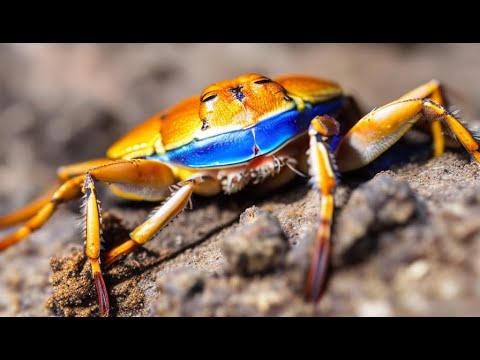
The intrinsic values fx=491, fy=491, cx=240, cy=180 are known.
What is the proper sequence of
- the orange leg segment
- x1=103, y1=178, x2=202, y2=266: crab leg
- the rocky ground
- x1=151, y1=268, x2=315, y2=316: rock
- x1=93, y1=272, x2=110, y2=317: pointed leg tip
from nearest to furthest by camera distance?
1. the rocky ground
2. x1=151, y1=268, x2=315, y2=316: rock
3. x1=93, y1=272, x2=110, y2=317: pointed leg tip
4. x1=103, y1=178, x2=202, y2=266: crab leg
5. the orange leg segment

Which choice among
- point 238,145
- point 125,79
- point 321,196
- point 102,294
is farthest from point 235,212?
point 125,79

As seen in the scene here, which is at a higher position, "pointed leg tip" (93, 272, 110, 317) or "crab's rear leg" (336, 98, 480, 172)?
"crab's rear leg" (336, 98, 480, 172)

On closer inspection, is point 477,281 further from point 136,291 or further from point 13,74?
point 13,74

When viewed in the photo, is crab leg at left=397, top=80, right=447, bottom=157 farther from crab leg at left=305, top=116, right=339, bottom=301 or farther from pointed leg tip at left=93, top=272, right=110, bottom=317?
pointed leg tip at left=93, top=272, right=110, bottom=317

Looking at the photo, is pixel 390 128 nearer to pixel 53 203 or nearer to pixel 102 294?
pixel 102 294

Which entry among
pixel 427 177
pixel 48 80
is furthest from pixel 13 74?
pixel 427 177

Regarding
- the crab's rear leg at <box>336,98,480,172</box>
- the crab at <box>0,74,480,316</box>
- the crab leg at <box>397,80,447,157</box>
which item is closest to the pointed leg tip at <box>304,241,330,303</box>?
the crab at <box>0,74,480,316</box>

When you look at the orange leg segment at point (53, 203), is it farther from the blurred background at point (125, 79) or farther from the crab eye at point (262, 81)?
the blurred background at point (125, 79)
